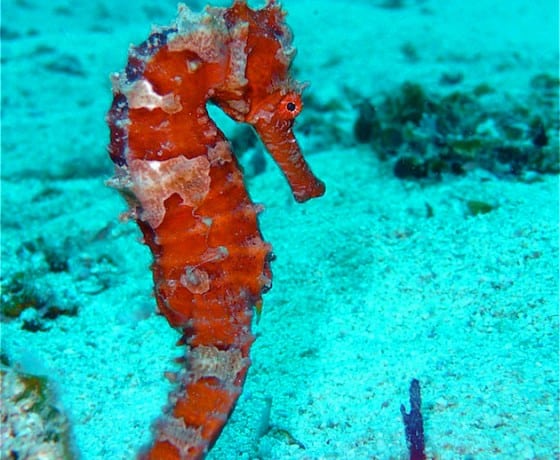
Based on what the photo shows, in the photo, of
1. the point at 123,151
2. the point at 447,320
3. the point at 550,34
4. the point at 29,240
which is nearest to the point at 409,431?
the point at 447,320

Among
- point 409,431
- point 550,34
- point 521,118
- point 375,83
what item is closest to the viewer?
point 409,431

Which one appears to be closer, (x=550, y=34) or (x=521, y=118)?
(x=521, y=118)

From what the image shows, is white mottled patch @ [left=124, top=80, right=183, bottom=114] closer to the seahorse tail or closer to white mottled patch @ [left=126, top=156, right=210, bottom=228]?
white mottled patch @ [left=126, top=156, right=210, bottom=228]

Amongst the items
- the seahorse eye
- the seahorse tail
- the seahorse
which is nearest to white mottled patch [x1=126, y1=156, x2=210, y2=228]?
the seahorse

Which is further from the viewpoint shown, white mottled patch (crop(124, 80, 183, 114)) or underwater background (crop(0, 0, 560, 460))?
underwater background (crop(0, 0, 560, 460))

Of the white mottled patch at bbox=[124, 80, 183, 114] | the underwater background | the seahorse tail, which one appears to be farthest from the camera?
the underwater background

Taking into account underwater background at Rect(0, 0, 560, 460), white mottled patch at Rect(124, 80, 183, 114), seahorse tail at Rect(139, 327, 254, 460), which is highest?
white mottled patch at Rect(124, 80, 183, 114)

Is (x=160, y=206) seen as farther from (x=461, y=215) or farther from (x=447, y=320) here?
(x=461, y=215)
